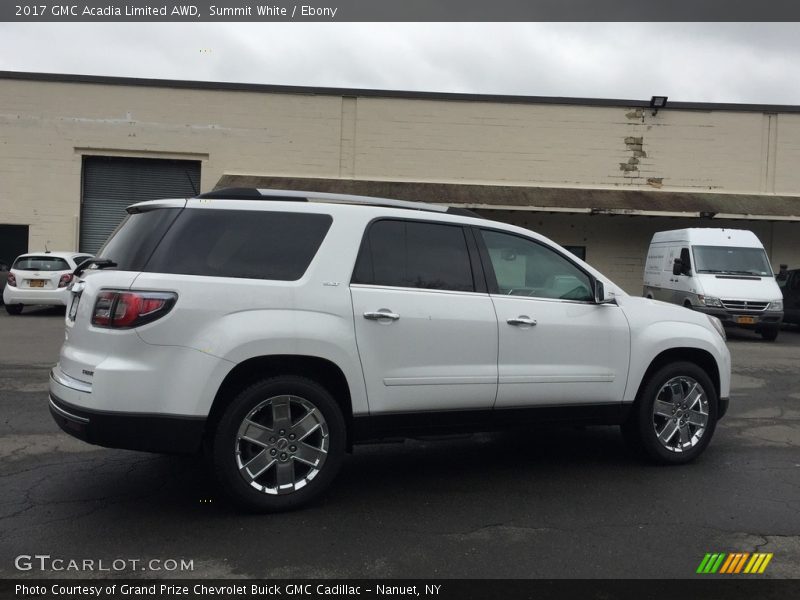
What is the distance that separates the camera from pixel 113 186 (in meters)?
23.2

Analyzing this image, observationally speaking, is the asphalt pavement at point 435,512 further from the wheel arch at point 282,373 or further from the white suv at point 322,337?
the wheel arch at point 282,373

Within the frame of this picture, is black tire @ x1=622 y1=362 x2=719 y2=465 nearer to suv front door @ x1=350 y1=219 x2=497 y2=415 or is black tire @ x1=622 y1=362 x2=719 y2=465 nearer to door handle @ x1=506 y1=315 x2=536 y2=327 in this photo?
door handle @ x1=506 y1=315 x2=536 y2=327

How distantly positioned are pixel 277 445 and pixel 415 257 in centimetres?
150

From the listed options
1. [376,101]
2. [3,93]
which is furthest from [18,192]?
[376,101]

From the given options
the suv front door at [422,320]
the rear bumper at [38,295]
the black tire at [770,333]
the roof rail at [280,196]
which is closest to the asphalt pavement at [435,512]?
the suv front door at [422,320]

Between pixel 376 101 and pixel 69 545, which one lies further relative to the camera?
pixel 376 101

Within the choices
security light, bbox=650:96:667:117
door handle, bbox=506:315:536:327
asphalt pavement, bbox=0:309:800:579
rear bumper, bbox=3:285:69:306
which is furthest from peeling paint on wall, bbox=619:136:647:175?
door handle, bbox=506:315:536:327

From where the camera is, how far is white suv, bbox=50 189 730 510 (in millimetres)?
3945

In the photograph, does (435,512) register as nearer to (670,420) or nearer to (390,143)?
(670,420)

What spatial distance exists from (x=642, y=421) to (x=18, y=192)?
22.6 m

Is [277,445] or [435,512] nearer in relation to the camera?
[277,445]

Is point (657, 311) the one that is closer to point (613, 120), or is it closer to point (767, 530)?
point (767, 530)

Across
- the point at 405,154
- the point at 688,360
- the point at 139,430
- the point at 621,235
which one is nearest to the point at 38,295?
the point at 405,154

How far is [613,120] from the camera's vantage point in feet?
78.7
